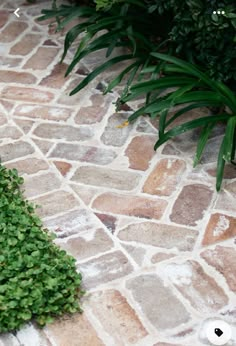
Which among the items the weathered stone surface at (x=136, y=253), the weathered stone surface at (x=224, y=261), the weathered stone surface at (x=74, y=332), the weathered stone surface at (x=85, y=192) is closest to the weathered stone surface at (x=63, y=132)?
the weathered stone surface at (x=85, y=192)

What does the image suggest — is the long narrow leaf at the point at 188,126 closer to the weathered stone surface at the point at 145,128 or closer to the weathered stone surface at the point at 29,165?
the weathered stone surface at the point at 145,128

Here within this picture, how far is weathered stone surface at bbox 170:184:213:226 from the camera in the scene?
3.59 m

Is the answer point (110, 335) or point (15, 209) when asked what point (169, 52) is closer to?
point (15, 209)

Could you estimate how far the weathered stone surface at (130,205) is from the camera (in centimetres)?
363

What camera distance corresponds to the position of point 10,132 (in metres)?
4.28

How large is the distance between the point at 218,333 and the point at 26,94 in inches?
93.4

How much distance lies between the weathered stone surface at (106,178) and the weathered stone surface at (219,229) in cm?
51

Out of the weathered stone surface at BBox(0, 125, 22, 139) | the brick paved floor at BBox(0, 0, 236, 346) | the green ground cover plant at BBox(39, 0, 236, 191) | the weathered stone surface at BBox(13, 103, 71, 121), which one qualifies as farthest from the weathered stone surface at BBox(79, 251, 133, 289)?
the weathered stone surface at BBox(13, 103, 71, 121)

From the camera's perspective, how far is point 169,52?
449 cm

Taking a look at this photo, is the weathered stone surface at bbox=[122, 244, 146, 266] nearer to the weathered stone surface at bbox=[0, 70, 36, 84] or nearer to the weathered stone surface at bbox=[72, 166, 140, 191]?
the weathered stone surface at bbox=[72, 166, 140, 191]

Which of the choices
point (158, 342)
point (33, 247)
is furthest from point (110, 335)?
point (33, 247)

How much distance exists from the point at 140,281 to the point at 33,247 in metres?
0.52

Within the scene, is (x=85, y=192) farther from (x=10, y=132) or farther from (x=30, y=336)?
(x=30, y=336)

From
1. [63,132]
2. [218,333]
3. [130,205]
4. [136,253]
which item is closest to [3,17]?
[63,132]
